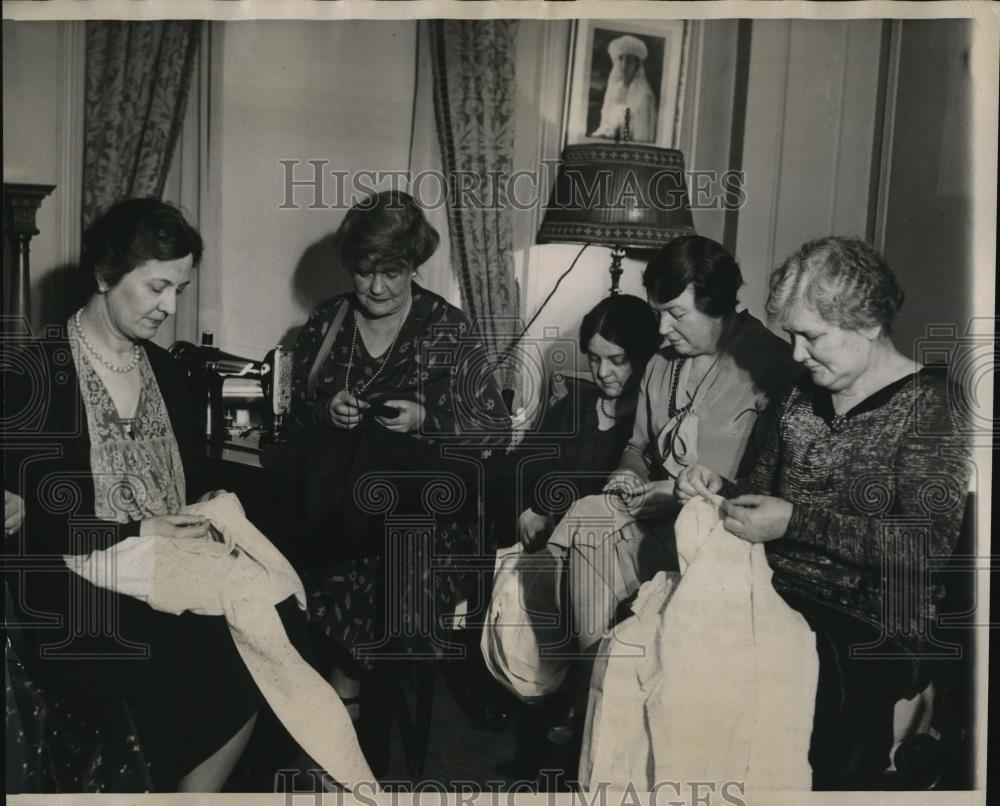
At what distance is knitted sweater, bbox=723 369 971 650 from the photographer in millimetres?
2893

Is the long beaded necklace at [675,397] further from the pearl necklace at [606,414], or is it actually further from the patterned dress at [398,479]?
the patterned dress at [398,479]

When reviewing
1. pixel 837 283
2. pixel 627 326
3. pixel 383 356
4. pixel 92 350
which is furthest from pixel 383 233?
pixel 837 283

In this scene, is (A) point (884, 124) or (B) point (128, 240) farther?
(A) point (884, 124)

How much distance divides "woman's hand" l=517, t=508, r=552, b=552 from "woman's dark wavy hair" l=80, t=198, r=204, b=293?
116 cm

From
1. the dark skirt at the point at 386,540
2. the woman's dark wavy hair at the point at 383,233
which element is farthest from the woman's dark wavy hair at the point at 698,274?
the dark skirt at the point at 386,540

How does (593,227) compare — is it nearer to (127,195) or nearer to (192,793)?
(127,195)

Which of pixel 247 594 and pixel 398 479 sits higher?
pixel 398 479

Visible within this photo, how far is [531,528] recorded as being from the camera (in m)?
2.98

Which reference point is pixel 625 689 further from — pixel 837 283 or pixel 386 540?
pixel 837 283

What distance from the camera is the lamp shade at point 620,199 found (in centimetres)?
295

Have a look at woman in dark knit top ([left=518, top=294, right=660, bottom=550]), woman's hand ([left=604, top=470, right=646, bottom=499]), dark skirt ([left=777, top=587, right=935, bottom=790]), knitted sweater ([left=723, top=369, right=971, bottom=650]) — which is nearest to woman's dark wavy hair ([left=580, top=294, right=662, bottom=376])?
woman in dark knit top ([left=518, top=294, right=660, bottom=550])

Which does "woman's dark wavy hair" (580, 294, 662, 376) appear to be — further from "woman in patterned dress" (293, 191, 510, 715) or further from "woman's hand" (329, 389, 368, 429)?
"woman's hand" (329, 389, 368, 429)

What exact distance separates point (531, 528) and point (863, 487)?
2.96 feet

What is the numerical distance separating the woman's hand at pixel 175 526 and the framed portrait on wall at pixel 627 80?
1.46 metres
